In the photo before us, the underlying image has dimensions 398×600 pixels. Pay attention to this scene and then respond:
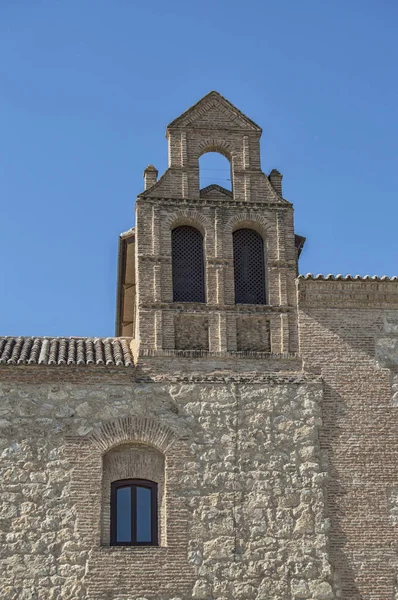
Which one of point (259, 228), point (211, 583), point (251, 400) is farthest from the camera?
point (259, 228)

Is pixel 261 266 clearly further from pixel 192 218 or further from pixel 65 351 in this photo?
pixel 65 351

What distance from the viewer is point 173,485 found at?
16828 millimetres

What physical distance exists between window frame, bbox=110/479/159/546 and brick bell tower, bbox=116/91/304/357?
7.29ft

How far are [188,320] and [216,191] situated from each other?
284 centimetres

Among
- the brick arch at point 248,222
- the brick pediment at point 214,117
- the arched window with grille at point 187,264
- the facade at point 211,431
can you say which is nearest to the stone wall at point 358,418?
the facade at point 211,431

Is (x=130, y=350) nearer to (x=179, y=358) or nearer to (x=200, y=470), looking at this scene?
(x=179, y=358)

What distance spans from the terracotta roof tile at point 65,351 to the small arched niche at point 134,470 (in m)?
1.46

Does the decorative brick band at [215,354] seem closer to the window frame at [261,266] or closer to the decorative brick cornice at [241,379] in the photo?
the decorative brick cornice at [241,379]

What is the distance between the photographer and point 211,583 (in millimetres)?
16344

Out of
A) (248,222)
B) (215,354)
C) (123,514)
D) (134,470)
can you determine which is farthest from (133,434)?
(248,222)

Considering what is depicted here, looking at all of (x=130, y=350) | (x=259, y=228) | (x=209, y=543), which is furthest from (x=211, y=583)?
(x=259, y=228)

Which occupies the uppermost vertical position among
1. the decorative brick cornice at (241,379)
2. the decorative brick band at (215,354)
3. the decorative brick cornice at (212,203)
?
the decorative brick cornice at (212,203)

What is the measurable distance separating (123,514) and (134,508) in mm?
203

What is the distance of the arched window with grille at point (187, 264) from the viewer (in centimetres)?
1855
